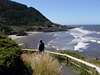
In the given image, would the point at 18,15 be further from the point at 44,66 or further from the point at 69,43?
the point at 44,66

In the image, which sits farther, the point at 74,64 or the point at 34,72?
the point at 74,64

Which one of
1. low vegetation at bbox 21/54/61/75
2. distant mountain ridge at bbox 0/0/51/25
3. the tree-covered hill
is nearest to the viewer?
low vegetation at bbox 21/54/61/75

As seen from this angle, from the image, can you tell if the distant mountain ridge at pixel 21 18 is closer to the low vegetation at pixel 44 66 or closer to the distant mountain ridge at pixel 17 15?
the distant mountain ridge at pixel 17 15

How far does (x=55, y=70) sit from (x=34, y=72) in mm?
676

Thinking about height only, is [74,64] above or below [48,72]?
below

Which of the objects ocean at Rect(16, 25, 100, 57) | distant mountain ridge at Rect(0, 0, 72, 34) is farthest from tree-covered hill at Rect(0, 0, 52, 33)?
ocean at Rect(16, 25, 100, 57)

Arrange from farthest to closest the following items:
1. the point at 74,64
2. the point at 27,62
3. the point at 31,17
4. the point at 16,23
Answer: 1. the point at 31,17
2. the point at 16,23
3. the point at 74,64
4. the point at 27,62

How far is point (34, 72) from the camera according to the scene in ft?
29.8

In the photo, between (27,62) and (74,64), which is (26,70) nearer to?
(27,62)

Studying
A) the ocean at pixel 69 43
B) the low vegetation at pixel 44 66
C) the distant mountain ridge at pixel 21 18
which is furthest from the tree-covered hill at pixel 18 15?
the low vegetation at pixel 44 66

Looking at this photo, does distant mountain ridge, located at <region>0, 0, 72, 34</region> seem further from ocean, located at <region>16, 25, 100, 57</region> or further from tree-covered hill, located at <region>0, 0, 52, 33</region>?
ocean, located at <region>16, 25, 100, 57</region>

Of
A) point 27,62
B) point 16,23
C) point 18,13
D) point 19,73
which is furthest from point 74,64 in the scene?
point 18,13

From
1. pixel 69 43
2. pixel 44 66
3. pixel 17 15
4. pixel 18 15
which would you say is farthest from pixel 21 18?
pixel 44 66

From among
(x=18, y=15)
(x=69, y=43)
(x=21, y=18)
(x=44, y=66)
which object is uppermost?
(x=44, y=66)
